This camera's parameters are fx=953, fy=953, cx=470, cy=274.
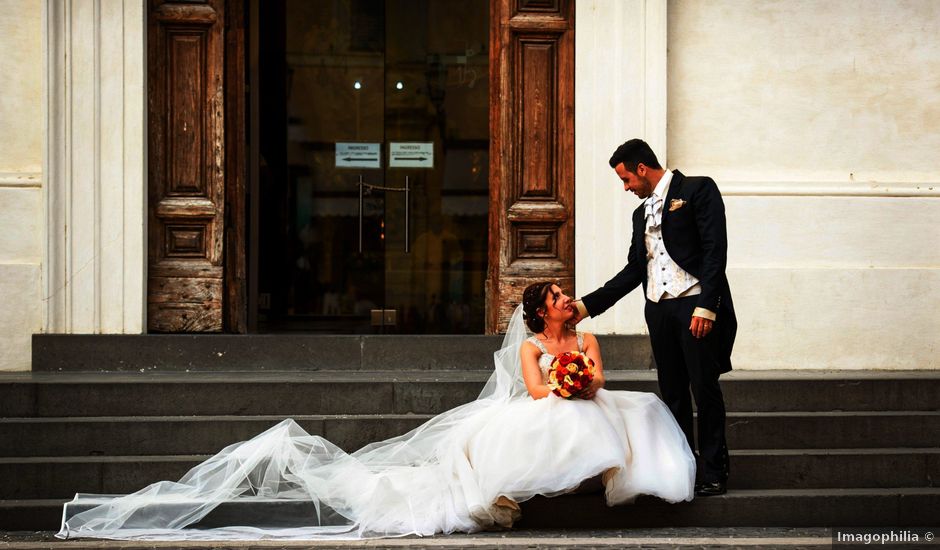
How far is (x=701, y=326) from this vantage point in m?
5.71

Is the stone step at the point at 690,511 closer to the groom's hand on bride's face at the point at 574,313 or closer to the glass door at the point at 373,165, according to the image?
the groom's hand on bride's face at the point at 574,313

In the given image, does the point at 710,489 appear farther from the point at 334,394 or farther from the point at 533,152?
the point at 533,152

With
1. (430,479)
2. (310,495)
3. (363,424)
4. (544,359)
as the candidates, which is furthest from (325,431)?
(544,359)

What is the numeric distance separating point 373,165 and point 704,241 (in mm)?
4693

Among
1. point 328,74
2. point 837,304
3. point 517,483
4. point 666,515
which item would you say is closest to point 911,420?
point 837,304

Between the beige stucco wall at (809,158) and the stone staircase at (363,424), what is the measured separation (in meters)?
0.60

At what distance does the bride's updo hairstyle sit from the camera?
6.07 m

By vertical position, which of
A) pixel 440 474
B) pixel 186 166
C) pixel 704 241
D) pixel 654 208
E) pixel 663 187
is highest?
pixel 186 166

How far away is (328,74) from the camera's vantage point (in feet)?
32.5

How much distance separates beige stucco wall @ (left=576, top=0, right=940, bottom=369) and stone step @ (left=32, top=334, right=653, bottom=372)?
3.42 feet

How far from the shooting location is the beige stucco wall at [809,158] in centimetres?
816

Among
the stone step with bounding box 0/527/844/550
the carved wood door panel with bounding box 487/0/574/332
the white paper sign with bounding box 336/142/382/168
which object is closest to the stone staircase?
the stone step with bounding box 0/527/844/550

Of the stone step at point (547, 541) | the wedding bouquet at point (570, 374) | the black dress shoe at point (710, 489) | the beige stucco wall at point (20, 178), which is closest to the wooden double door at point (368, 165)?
the beige stucco wall at point (20, 178)

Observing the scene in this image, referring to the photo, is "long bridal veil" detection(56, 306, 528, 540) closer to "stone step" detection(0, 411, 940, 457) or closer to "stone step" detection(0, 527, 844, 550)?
"stone step" detection(0, 527, 844, 550)
